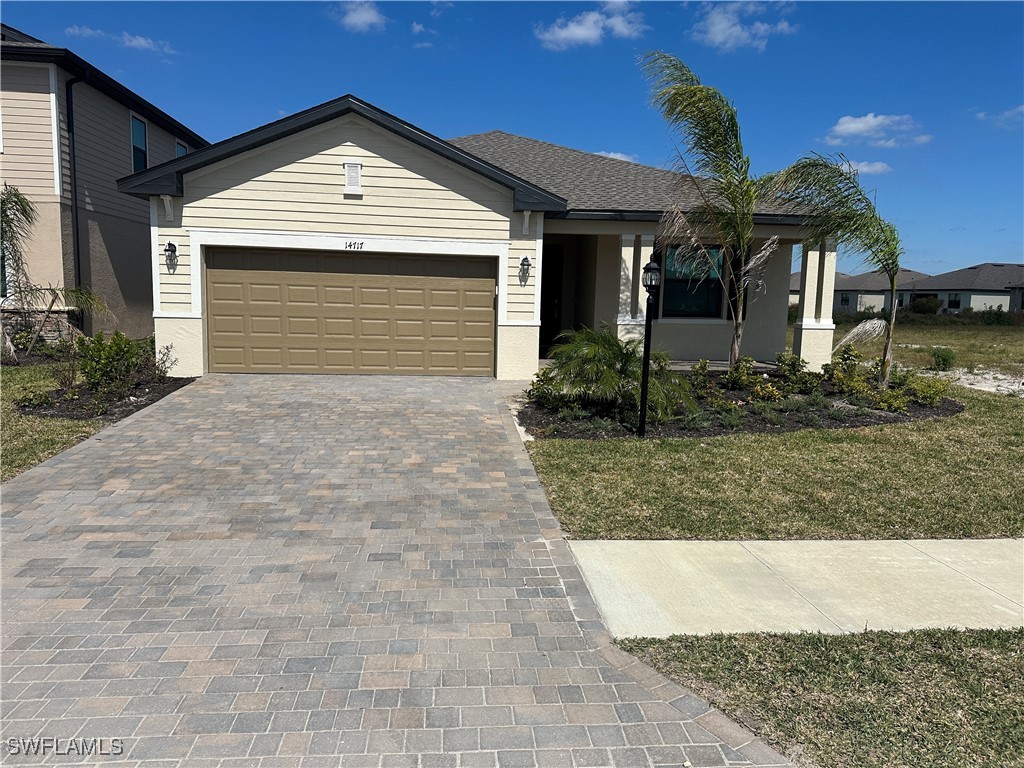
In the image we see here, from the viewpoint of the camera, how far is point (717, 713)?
3248mm

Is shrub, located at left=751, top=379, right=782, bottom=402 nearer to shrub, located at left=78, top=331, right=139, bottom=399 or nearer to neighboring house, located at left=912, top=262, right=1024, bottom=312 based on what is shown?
shrub, located at left=78, top=331, right=139, bottom=399

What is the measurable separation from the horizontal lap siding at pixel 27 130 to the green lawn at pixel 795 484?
12.9m

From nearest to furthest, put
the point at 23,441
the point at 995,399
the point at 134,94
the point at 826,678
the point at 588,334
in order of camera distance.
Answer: the point at 826,678
the point at 23,441
the point at 588,334
the point at 995,399
the point at 134,94

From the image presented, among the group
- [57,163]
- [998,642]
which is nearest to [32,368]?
[57,163]

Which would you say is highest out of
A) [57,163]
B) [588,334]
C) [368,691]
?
[57,163]

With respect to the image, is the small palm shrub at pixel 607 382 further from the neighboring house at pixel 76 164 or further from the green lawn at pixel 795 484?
the neighboring house at pixel 76 164

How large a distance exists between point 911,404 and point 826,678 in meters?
9.33

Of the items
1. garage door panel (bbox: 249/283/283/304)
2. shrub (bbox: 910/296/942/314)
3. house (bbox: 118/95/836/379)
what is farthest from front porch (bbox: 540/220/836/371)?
shrub (bbox: 910/296/942/314)

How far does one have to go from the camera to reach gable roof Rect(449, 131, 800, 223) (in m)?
13.6

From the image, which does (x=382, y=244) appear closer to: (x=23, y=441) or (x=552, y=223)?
(x=552, y=223)

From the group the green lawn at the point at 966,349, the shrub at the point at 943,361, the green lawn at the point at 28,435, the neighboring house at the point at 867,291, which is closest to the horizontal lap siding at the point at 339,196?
the green lawn at the point at 28,435

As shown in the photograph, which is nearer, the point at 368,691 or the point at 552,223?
the point at 368,691

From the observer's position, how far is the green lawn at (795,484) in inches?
228

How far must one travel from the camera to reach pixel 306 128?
11.9 meters
